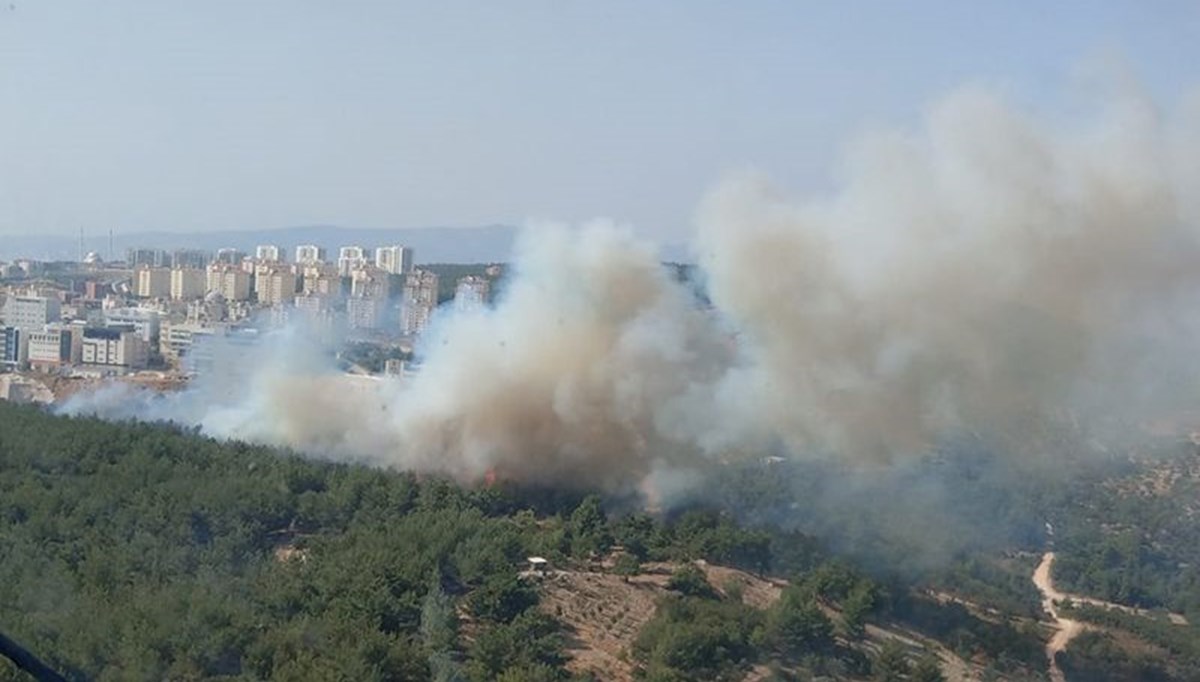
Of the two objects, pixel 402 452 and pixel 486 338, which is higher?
pixel 486 338

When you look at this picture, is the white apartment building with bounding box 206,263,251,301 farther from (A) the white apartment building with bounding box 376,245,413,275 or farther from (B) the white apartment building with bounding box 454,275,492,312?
(B) the white apartment building with bounding box 454,275,492,312

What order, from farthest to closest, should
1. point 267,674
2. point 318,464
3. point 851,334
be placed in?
point 318,464
point 851,334
point 267,674

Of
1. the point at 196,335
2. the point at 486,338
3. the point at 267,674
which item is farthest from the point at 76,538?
the point at 196,335

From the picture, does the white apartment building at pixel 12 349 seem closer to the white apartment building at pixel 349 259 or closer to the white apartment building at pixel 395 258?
the white apartment building at pixel 349 259

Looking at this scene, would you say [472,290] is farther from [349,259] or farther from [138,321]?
[349,259]

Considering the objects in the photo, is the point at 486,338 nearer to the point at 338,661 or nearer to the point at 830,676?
the point at 830,676

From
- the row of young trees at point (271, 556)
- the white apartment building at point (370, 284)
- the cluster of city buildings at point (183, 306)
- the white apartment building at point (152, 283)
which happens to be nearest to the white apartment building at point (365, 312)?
the cluster of city buildings at point (183, 306)
